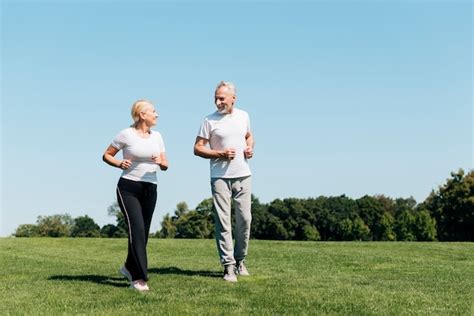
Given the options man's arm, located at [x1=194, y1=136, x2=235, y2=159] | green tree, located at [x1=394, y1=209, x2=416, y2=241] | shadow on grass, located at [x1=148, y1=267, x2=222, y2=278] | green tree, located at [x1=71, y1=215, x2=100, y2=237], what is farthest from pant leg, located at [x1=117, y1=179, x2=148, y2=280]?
green tree, located at [x1=71, y1=215, x2=100, y2=237]

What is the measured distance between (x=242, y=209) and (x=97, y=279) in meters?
2.77

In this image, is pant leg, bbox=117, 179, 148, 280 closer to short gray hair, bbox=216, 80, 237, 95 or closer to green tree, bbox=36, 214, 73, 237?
short gray hair, bbox=216, 80, 237, 95

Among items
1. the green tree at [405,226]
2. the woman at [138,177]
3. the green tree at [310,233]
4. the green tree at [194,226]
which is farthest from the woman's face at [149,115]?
the green tree at [194,226]

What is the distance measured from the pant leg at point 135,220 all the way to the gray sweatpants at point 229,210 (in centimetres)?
128

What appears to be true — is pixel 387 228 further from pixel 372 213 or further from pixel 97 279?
pixel 97 279

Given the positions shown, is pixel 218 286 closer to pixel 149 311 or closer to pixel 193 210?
pixel 149 311

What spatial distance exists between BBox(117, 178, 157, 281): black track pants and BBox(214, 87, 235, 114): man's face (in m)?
1.60

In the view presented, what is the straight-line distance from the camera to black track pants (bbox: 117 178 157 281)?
824 centimetres

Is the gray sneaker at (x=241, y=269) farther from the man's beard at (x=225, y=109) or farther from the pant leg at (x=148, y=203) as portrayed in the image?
the man's beard at (x=225, y=109)

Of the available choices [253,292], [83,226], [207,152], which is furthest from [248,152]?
[83,226]

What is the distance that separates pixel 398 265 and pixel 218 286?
6.24 meters

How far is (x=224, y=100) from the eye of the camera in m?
8.84

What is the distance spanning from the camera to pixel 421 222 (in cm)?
7912

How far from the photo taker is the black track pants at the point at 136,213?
8242 millimetres
